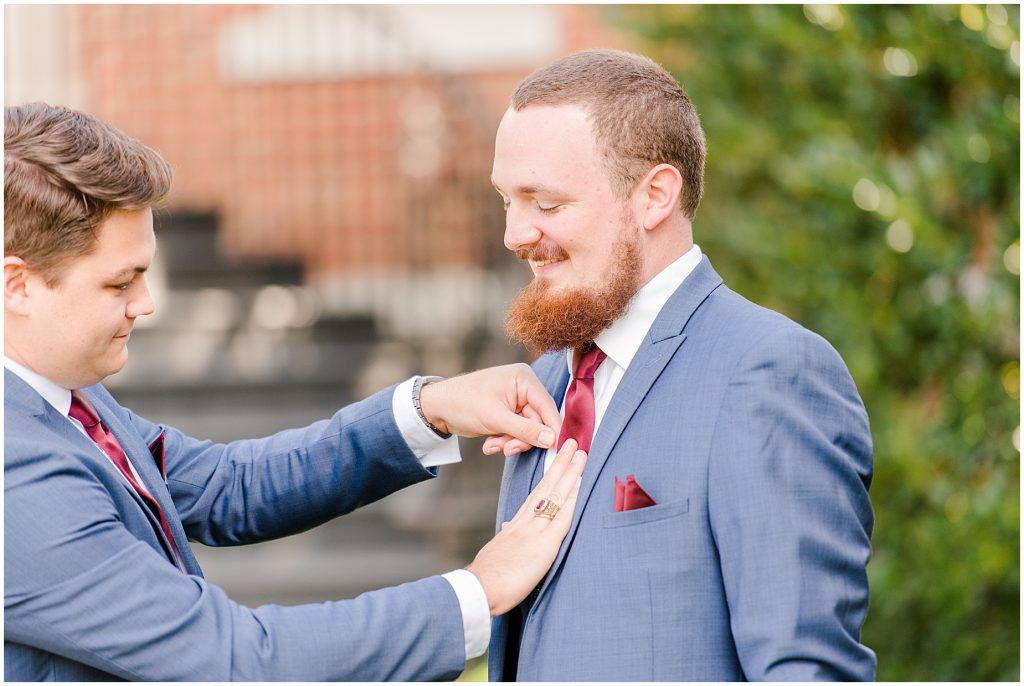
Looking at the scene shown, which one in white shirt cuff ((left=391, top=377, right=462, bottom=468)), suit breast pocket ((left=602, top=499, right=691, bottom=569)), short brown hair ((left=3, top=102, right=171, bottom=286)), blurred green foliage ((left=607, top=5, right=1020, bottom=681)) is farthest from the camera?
blurred green foliage ((left=607, top=5, right=1020, bottom=681))

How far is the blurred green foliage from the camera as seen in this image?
4.11 m

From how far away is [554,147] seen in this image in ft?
7.69

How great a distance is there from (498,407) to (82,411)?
34.1 inches

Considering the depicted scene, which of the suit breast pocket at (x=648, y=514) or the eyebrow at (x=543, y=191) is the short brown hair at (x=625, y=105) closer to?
the eyebrow at (x=543, y=191)

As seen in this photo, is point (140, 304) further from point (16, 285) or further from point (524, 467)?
point (524, 467)

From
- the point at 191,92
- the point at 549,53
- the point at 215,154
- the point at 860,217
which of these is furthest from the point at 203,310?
the point at 860,217

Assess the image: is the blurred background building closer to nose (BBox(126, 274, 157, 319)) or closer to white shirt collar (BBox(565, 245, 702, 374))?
white shirt collar (BBox(565, 245, 702, 374))

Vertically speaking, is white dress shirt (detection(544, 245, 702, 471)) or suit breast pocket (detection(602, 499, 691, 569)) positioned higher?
white dress shirt (detection(544, 245, 702, 471))

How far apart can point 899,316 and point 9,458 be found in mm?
3213

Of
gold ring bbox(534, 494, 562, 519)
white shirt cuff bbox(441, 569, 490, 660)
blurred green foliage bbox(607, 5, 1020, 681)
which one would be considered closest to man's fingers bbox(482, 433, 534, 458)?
gold ring bbox(534, 494, 562, 519)

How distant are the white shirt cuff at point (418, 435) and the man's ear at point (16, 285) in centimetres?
91

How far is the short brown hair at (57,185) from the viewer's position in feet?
7.45

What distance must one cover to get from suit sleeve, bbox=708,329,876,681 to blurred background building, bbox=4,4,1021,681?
2134 mm

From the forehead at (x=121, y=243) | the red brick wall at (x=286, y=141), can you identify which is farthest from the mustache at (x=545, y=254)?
the red brick wall at (x=286, y=141)
